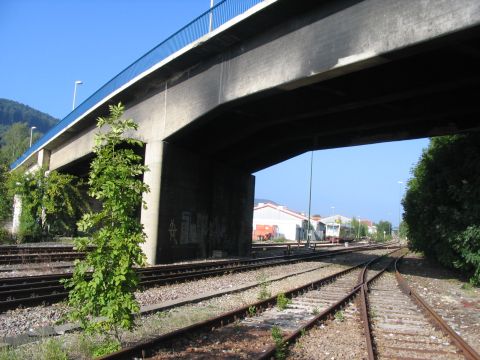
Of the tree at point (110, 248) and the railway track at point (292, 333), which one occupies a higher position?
the tree at point (110, 248)

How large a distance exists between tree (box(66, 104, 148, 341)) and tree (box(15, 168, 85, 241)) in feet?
A: 101

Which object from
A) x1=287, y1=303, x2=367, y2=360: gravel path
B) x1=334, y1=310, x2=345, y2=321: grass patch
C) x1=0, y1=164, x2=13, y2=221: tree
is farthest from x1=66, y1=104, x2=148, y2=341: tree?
x1=0, y1=164, x2=13, y2=221: tree

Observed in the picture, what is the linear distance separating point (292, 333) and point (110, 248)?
11.3 ft

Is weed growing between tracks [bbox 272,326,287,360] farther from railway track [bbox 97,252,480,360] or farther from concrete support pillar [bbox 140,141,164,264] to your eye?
concrete support pillar [bbox 140,141,164,264]

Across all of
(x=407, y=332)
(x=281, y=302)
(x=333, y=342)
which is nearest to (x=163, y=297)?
(x=281, y=302)

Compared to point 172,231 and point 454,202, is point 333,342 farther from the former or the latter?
point 454,202

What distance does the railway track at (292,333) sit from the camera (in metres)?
6.98

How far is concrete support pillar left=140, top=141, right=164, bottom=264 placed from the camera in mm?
20725

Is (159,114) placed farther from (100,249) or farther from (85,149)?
(100,249)

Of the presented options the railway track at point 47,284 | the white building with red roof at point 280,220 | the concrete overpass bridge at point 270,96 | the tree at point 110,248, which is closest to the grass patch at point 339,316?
the railway track at point 47,284

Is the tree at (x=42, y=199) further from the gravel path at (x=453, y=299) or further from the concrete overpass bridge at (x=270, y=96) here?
the gravel path at (x=453, y=299)

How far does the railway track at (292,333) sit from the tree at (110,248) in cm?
64

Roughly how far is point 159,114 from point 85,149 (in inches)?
395

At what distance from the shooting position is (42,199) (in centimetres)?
3600
